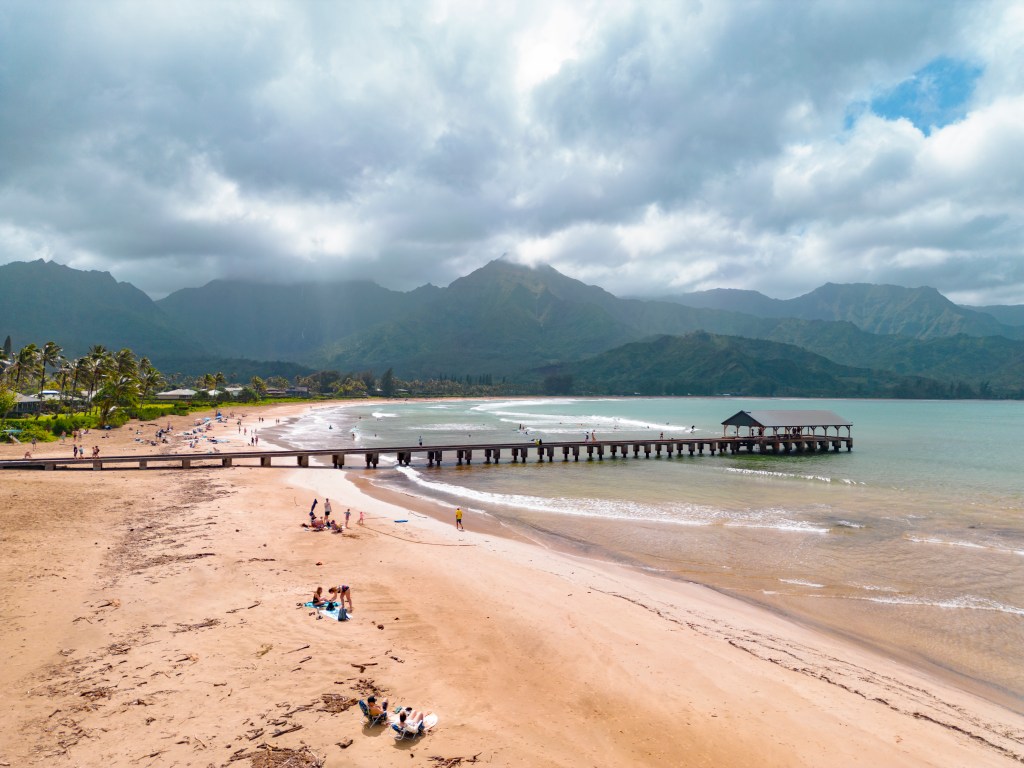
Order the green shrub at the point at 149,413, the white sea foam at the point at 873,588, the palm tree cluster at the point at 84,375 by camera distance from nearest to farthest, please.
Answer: the white sea foam at the point at 873,588 < the palm tree cluster at the point at 84,375 < the green shrub at the point at 149,413

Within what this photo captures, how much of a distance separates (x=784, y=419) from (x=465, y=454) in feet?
123

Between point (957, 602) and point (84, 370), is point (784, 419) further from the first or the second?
point (84, 370)

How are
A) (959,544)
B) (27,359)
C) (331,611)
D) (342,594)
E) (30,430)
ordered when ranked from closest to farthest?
(331,611) < (342,594) < (959,544) < (30,430) < (27,359)

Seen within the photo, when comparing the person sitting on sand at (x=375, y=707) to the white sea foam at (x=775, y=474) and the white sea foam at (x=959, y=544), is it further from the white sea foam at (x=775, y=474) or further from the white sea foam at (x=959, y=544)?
the white sea foam at (x=775, y=474)

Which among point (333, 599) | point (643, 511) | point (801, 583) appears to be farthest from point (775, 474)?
point (333, 599)

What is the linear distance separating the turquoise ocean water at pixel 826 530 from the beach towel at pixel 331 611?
11110 mm

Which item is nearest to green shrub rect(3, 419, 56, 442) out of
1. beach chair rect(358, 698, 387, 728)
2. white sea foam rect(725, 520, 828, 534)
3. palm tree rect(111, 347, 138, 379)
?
palm tree rect(111, 347, 138, 379)

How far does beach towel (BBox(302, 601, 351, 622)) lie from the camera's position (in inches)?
435

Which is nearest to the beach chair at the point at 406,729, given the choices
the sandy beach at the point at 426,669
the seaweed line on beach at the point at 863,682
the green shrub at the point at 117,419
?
the sandy beach at the point at 426,669

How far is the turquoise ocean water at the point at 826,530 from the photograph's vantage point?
1396 cm

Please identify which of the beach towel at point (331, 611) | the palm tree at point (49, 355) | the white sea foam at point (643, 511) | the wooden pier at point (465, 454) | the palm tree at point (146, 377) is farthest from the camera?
the palm tree at point (146, 377)

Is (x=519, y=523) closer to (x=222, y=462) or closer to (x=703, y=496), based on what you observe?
(x=703, y=496)

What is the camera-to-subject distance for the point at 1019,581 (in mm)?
17422

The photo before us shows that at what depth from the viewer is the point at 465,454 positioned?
49.4 metres
